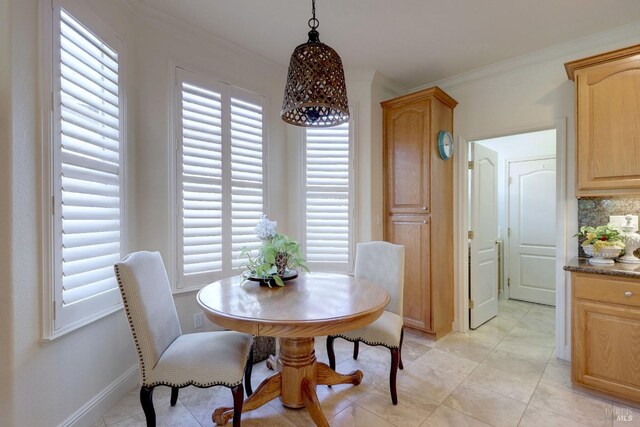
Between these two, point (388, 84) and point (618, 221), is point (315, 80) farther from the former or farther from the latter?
point (618, 221)

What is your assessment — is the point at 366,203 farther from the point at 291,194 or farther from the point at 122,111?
the point at 122,111

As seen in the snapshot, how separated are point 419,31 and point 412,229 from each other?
1.76m

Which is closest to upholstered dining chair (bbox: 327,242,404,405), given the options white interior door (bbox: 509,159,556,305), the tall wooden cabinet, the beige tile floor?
the beige tile floor

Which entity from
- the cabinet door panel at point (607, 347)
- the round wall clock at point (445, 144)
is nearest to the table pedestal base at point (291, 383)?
the cabinet door panel at point (607, 347)

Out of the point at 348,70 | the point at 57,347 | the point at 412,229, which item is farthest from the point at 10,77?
the point at 412,229

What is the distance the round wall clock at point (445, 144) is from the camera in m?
3.02

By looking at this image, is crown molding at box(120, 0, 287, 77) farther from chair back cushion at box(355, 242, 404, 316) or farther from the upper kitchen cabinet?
the upper kitchen cabinet

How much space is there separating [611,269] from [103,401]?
131 inches

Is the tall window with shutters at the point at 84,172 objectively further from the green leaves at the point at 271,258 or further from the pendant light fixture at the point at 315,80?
the pendant light fixture at the point at 315,80

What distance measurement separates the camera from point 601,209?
245 cm

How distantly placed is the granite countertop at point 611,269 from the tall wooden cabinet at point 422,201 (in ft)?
3.62

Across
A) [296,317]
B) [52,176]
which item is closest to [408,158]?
[296,317]

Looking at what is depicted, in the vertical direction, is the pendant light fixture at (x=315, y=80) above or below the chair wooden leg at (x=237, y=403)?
above

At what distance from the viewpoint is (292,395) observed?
6.20 feet
